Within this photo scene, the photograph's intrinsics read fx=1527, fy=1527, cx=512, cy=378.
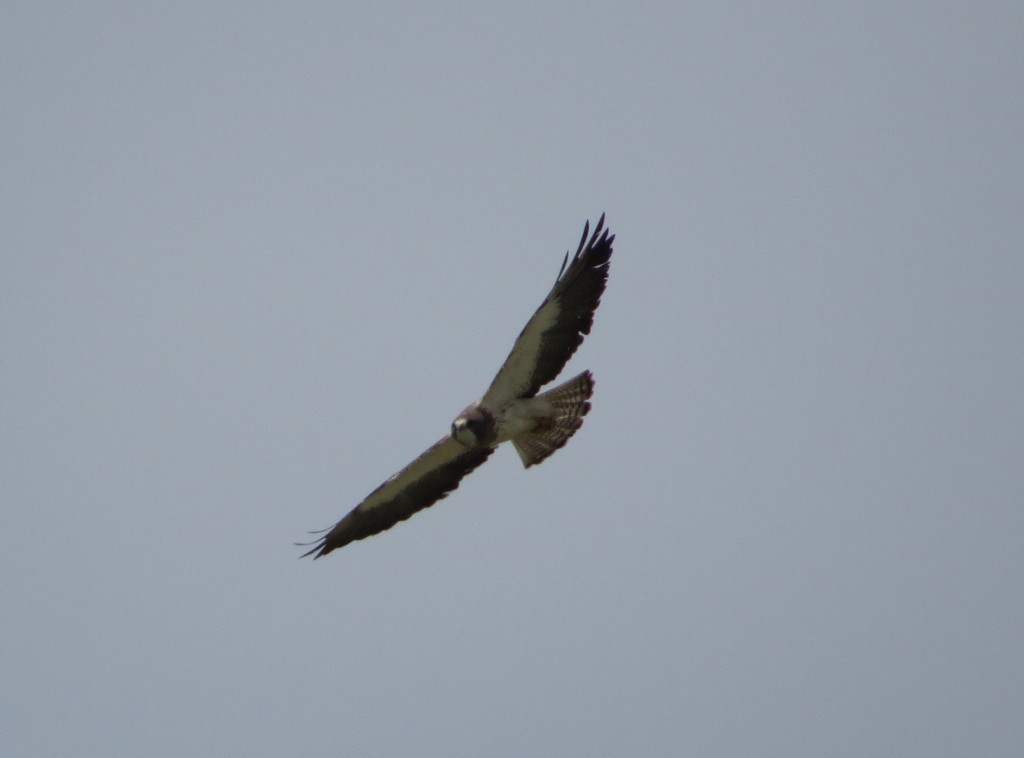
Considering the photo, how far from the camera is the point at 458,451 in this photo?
49.8 feet

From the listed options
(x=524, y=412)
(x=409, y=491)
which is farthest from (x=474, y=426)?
(x=409, y=491)

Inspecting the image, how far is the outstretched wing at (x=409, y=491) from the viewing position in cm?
1517

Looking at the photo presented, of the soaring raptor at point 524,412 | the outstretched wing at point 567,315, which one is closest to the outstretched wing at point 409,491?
the soaring raptor at point 524,412

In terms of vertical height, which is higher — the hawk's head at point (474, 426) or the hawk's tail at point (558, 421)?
the hawk's head at point (474, 426)

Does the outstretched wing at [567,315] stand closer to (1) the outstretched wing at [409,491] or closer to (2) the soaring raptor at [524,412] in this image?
(2) the soaring raptor at [524,412]

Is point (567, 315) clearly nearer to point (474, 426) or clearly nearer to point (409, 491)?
point (474, 426)

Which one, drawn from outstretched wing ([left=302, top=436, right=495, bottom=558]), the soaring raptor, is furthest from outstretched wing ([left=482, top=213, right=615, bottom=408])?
outstretched wing ([left=302, top=436, right=495, bottom=558])

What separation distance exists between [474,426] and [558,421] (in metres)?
0.83

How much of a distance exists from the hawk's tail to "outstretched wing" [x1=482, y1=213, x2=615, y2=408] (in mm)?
297

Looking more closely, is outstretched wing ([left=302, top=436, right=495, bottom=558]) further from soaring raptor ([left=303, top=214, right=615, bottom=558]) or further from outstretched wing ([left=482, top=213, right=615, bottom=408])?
outstretched wing ([left=482, top=213, right=615, bottom=408])

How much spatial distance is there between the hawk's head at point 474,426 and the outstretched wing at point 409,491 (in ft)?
0.90

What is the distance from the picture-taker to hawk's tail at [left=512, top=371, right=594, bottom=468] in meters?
14.6

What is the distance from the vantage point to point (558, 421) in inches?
581

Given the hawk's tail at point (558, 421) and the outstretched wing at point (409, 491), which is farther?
the outstretched wing at point (409, 491)
